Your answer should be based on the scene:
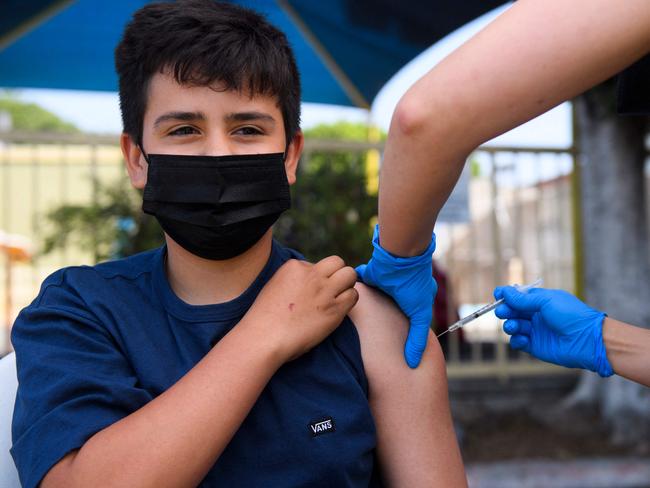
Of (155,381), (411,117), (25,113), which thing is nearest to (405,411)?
(155,381)

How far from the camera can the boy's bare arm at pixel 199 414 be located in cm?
107

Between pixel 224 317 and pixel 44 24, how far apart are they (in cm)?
422

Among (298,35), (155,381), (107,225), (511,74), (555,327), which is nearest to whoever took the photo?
(511,74)

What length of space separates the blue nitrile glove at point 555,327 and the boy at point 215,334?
286mm

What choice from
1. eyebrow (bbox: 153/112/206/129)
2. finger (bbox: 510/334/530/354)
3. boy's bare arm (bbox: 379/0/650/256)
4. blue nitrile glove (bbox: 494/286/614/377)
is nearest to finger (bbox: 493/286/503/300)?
blue nitrile glove (bbox: 494/286/614/377)

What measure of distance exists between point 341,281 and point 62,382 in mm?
539

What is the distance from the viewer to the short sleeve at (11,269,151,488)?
1104mm

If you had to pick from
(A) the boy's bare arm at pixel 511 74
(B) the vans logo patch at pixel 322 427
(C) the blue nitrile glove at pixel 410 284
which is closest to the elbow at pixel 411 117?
(A) the boy's bare arm at pixel 511 74

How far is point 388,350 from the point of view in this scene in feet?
4.69

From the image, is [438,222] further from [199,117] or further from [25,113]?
[25,113]

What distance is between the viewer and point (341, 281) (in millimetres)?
1321

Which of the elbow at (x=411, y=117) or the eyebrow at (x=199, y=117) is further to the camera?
the eyebrow at (x=199, y=117)

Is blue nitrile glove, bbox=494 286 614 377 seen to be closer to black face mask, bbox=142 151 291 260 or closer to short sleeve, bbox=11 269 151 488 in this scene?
black face mask, bbox=142 151 291 260

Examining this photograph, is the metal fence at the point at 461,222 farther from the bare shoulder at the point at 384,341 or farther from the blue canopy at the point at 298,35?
the bare shoulder at the point at 384,341
